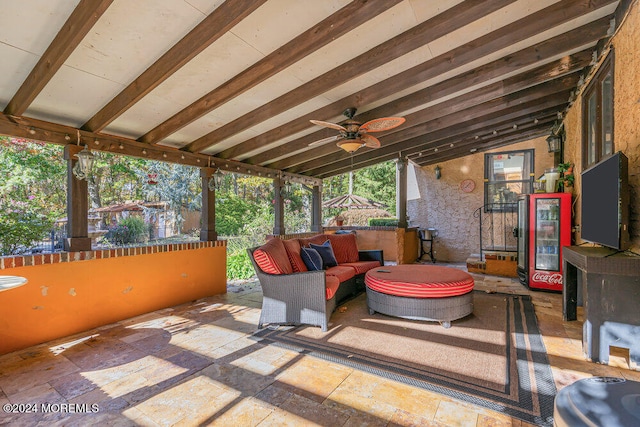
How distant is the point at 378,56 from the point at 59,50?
105 inches

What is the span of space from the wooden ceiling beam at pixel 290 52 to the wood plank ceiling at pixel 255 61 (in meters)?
0.01

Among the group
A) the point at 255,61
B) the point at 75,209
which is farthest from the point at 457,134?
the point at 75,209

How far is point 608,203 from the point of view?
2.78 metres

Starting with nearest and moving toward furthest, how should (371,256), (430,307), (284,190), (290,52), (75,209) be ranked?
(290,52), (430,307), (75,209), (371,256), (284,190)

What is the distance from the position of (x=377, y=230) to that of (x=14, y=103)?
6695 millimetres

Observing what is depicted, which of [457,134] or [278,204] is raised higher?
[457,134]

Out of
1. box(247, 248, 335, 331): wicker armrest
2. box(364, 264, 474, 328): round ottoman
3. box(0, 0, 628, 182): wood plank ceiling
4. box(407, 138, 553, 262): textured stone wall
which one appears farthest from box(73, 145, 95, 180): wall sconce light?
box(407, 138, 553, 262): textured stone wall

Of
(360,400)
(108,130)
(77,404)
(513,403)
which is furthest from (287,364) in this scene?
(108,130)

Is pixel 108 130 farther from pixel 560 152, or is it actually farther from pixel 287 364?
pixel 560 152

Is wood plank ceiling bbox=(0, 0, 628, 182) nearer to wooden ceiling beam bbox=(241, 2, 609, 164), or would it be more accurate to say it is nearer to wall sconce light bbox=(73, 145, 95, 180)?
wooden ceiling beam bbox=(241, 2, 609, 164)

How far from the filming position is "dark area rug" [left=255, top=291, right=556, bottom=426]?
A: 2.16m

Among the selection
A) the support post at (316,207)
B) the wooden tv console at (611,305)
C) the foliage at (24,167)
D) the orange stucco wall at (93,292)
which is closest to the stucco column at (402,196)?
the support post at (316,207)

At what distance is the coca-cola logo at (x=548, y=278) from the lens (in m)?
5.02

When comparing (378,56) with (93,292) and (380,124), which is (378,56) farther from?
(93,292)
